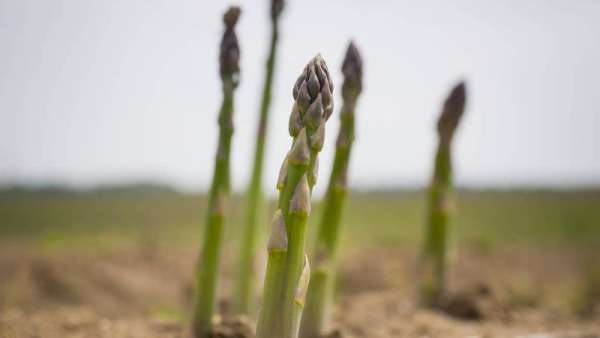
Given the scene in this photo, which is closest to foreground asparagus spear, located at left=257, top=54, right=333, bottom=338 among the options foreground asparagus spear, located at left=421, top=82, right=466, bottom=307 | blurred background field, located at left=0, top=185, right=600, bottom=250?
foreground asparagus spear, located at left=421, top=82, right=466, bottom=307

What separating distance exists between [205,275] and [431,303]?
3227 millimetres

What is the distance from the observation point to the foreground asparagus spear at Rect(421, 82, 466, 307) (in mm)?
6719

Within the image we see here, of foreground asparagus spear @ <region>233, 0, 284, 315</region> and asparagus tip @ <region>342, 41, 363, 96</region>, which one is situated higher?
asparagus tip @ <region>342, 41, 363, 96</region>

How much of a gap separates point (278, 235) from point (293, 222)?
116mm

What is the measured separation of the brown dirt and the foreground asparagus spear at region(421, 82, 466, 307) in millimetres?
208

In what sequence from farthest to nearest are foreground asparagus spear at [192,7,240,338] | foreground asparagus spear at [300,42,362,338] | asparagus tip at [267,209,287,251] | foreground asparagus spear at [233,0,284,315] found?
1. foreground asparagus spear at [233,0,284,315]
2. foreground asparagus spear at [300,42,362,338]
3. foreground asparagus spear at [192,7,240,338]
4. asparagus tip at [267,209,287,251]

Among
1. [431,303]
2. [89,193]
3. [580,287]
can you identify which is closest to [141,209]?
[89,193]

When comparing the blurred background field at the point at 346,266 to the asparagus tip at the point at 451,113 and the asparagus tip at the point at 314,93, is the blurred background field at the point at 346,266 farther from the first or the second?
the asparagus tip at the point at 314,93

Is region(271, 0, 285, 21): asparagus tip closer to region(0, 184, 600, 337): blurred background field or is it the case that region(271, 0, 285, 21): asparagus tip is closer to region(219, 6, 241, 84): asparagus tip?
region(219, 6, 241, 84): asparagus tip

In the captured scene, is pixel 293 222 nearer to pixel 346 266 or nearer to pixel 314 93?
pixel 314 93

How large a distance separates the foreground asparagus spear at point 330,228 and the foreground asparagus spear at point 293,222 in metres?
1.28

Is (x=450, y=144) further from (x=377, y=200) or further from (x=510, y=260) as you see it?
(x=377, y=200)

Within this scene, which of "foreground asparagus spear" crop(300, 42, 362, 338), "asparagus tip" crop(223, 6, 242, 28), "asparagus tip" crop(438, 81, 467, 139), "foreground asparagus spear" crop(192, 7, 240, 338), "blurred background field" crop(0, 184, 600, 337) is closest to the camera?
"foreground asparagus spear" crop(192, 7, 240, 338)

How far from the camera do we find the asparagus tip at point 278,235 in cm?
323
